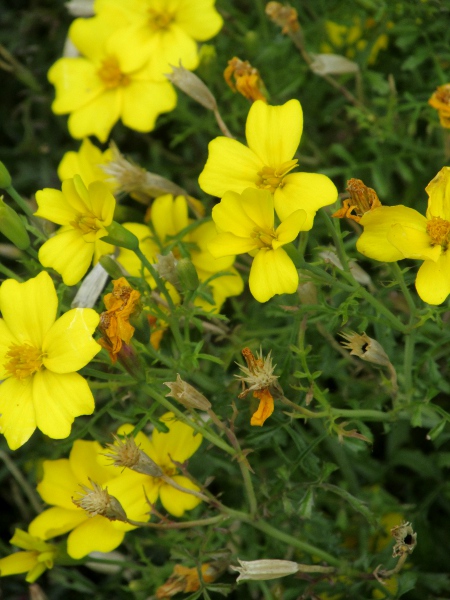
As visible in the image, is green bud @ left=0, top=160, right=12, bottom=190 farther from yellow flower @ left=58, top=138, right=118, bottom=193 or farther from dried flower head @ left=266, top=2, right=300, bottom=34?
dried flower head @ left=266, top=2, right=300, bottom=34

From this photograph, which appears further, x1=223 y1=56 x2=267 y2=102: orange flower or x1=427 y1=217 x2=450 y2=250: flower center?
x1=223 y1=56 x2=267 y2=102: orange flower

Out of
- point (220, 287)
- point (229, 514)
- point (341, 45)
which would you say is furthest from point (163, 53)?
point (229, 514)

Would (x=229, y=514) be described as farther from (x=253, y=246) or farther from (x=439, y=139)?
(x=439, y=139)

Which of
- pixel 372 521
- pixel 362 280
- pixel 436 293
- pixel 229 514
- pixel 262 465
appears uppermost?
pixel 436 293

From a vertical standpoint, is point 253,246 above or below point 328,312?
above

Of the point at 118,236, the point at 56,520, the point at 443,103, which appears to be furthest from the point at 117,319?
the point at 443,103

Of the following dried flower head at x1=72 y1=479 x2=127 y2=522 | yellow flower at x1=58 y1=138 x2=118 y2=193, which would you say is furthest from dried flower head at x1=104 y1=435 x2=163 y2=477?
yellow flower at x1=58 y1=138 x2=118 y2=193

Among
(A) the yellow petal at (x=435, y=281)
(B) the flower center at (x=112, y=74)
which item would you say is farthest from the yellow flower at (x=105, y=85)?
(A) the yellow petal at (x=435, y=281)
